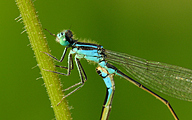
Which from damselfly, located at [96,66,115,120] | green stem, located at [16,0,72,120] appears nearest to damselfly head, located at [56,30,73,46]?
damselfly, located at [96,66,115,120]

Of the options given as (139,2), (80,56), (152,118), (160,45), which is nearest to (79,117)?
(152,118)

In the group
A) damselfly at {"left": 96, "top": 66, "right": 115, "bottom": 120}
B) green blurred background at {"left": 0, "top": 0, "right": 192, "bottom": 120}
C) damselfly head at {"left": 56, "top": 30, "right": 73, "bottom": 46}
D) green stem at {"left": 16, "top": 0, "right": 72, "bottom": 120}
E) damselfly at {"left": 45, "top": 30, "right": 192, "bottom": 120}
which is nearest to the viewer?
green stem at {"left": 16, "top": 0, "right": 72, "bottom": 120}

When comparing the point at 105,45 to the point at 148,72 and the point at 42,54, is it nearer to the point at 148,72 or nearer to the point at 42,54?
the point at 148,72

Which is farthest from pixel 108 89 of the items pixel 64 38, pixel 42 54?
pixel 42 54

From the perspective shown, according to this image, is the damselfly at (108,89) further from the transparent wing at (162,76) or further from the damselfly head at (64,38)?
the damselfly head at (64,38)

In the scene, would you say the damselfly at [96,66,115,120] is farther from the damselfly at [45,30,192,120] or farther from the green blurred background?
the green blurred background

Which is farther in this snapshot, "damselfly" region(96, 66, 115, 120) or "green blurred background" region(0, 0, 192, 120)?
"green blurred background" region(0, 0, 192, 120)
